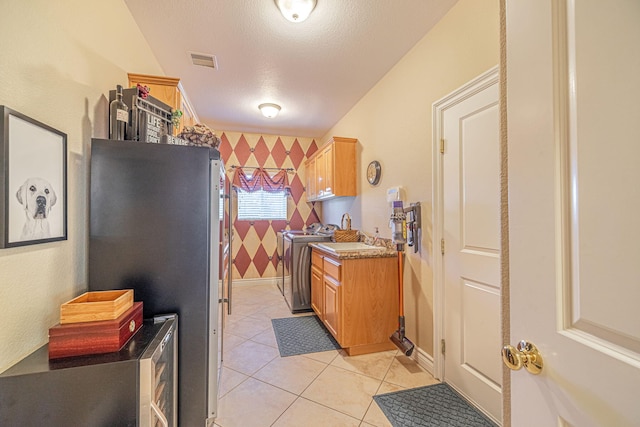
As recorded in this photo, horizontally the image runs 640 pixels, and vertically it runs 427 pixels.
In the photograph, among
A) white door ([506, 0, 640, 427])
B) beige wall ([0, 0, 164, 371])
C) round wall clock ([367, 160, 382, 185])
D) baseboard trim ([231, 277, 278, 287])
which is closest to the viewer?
white door ([506, 0, 640, 427])

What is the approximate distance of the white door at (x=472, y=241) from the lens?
1.58 m

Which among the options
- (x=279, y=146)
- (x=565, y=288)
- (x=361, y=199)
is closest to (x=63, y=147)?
(x=565, y=288)

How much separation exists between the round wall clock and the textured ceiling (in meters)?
0.92

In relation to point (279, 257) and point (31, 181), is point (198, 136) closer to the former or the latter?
point (31, 181)

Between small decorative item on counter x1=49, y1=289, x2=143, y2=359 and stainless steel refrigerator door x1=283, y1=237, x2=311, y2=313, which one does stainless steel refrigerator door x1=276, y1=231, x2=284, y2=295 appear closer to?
stainless steel refrigerator door x1=283, y1=237, x2=311, y2=313

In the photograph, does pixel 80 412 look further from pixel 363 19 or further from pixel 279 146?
pixel 279 146

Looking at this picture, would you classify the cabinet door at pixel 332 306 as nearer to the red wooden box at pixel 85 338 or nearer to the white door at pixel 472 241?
the white door at pixel 472 241

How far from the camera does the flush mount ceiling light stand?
176cm

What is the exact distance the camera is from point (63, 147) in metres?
1.14

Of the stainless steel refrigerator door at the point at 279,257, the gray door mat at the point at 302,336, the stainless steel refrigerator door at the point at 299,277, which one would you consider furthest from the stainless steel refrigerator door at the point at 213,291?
the stainless steel refrigerator door at the point at 279,257

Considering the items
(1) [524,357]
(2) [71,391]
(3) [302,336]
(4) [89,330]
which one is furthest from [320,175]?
(1) [524,357]

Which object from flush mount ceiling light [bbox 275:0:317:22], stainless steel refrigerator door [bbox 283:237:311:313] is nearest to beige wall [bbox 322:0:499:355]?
stainless steel refrigerator door [bbox 283:237:311:313]

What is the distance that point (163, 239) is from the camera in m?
1.33

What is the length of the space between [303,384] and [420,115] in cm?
234
